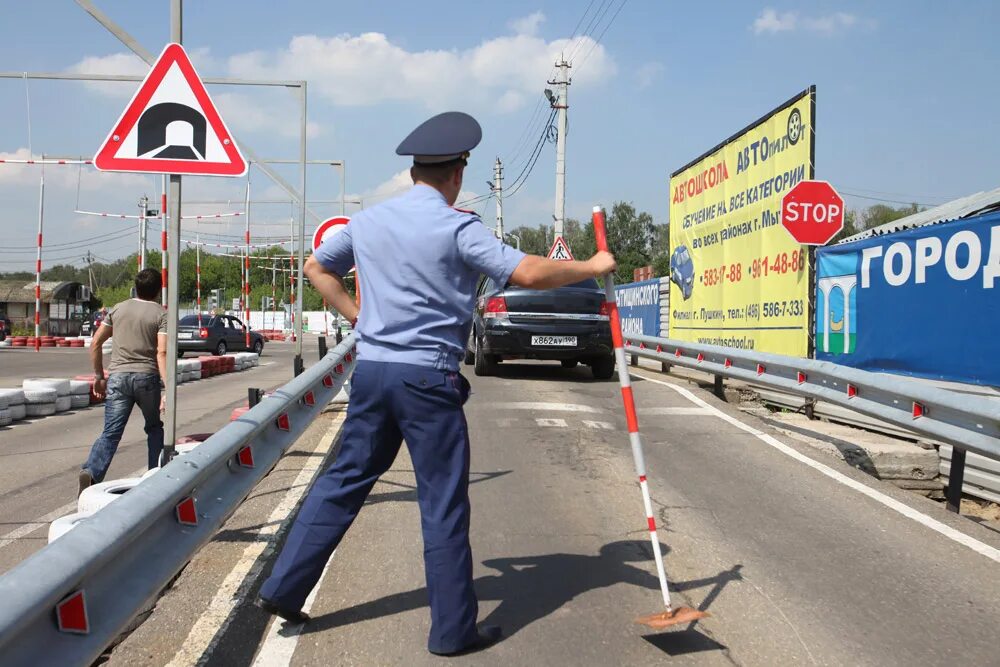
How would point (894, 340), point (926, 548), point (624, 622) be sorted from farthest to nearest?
point (894, 340), point (926, 548), point (624, 622)

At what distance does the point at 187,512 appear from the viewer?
10.8 ft

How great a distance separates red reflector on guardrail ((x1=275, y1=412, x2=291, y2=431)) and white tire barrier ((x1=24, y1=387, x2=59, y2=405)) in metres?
8.64

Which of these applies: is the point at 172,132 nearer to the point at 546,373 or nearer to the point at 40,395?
the point at 40,395

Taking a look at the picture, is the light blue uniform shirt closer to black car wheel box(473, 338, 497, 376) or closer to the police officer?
the police officer

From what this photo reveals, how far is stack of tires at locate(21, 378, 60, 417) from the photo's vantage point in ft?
41.0

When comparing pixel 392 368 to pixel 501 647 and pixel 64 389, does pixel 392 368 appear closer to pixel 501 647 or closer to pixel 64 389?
pixel 501 647

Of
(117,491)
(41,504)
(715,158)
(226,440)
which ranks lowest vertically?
(41,504)

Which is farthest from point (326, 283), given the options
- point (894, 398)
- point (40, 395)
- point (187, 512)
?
point (40, 395)

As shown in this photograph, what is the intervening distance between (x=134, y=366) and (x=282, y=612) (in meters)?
3.71

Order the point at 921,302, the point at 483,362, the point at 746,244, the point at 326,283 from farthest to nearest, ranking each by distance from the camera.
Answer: the point at 746,244 → the point at 483,362 → the point at 921,302 → the point at 326,283

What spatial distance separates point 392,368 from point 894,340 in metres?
8.35

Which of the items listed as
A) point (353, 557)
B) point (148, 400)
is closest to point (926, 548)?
point (353, 557)

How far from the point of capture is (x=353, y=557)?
4.74m

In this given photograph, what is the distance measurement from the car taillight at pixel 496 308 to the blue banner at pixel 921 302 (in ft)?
15.2
